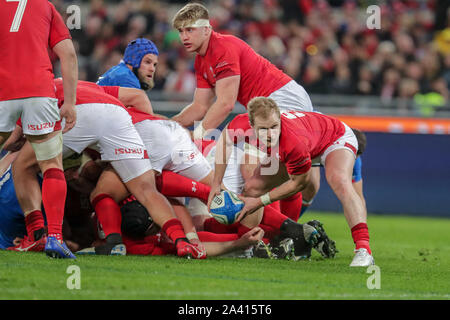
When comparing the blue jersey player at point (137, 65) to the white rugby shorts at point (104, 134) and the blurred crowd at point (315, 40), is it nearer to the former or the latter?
the white rugby shorts at point (104, 134)

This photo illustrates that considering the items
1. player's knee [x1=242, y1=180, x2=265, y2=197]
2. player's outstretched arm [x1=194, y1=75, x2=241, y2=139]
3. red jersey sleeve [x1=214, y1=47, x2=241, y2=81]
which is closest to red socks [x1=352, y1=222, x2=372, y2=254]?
player's knee [x1=242, y1=180, x2=265, y2=197]

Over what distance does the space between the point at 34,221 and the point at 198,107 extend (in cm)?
241

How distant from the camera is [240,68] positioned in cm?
805

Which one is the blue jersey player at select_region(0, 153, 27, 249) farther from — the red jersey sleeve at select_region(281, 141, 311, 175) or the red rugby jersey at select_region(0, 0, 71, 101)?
the red jersey sleeve at select_region(281, 141, 311, 175)

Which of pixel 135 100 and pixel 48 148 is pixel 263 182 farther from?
pixel 48 148

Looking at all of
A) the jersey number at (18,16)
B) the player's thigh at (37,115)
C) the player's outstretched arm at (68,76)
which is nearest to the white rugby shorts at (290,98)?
the player's outstretched arm at (68,76)

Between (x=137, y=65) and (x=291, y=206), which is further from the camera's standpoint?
(x=137, y=65)

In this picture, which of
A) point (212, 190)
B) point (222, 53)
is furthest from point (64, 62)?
point (222, 53)

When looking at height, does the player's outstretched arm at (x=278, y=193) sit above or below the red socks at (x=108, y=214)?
above

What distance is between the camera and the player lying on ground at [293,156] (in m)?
6.37

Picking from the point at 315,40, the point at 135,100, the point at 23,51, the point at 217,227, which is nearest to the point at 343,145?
the point at 217,227

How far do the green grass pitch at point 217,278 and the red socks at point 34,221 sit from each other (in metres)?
Answer: 0.44

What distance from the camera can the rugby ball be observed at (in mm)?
6547
